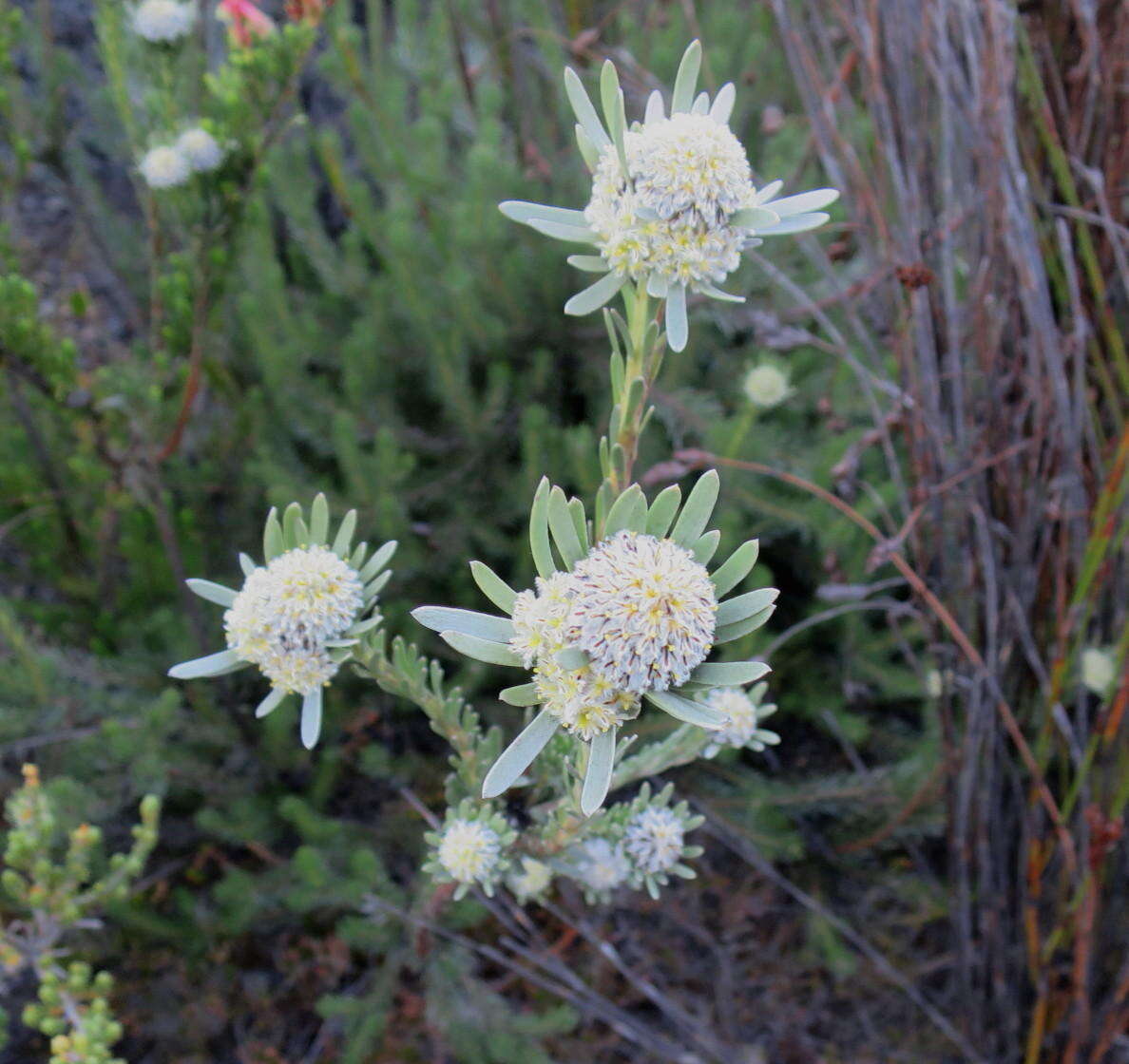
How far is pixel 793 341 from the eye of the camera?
1429 mm

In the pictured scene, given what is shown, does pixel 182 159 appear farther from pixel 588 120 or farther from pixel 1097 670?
pixel 1097 670

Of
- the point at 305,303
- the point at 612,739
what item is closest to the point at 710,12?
the point at 305,303

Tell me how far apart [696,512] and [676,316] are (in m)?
0.18

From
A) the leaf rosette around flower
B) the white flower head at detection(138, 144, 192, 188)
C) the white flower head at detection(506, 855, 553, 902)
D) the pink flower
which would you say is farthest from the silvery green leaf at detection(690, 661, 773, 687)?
the pink flower

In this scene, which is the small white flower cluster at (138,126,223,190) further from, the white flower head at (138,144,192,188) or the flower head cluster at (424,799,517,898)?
the flower head cluster at (424,799,517,898)

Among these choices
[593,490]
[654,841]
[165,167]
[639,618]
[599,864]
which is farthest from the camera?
[593,490]

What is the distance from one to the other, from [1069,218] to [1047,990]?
48.0 inches

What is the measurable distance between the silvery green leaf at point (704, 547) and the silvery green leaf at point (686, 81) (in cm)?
39

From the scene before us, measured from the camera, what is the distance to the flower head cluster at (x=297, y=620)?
839mm

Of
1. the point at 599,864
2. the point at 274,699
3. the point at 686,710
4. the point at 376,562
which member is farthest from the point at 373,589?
the point at 599,864

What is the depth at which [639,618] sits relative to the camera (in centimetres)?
66

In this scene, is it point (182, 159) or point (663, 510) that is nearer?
point (663, 510)

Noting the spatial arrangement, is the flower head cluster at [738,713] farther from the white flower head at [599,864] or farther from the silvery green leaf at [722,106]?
the silvery green leaf at [722,106]

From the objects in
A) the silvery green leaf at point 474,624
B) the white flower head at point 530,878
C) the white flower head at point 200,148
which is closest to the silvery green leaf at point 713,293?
the silvery green leaf at point 474,624
